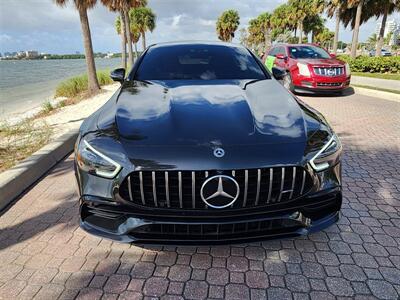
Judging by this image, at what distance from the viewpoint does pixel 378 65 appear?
50.8 feet

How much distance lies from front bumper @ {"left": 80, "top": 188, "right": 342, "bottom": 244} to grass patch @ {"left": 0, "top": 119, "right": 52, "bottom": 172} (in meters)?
2.81

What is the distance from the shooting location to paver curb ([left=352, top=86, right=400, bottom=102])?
9405mm

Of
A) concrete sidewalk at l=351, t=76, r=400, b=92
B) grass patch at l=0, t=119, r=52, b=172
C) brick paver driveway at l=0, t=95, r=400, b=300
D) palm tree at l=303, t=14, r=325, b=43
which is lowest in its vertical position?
concrete sidewalk at l=351, t=76, r=400, b=92

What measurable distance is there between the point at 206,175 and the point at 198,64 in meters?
2.02

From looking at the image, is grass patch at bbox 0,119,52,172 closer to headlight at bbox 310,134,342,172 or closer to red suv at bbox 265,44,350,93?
headlight at bbox 310,134,342,172

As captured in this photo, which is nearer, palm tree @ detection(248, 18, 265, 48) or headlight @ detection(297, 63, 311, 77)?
headlight @ detection(297, 63, 311, 77)

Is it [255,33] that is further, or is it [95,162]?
[255,33]

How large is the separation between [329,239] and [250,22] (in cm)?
7883

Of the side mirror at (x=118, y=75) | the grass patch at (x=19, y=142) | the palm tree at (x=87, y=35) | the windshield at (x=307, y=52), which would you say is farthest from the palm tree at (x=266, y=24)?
the side mirror at (x=118, y=75)

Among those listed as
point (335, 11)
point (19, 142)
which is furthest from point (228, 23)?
point (19, 142)

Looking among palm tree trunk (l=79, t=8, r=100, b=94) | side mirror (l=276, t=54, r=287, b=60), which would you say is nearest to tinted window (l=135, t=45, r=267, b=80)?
side mirror (l=276, t=54, r=287, b=60)

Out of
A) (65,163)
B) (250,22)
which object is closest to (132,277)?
(65,163)

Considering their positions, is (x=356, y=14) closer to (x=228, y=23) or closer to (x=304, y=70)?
(x=304, y=70)

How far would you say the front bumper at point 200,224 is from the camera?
2.06m
